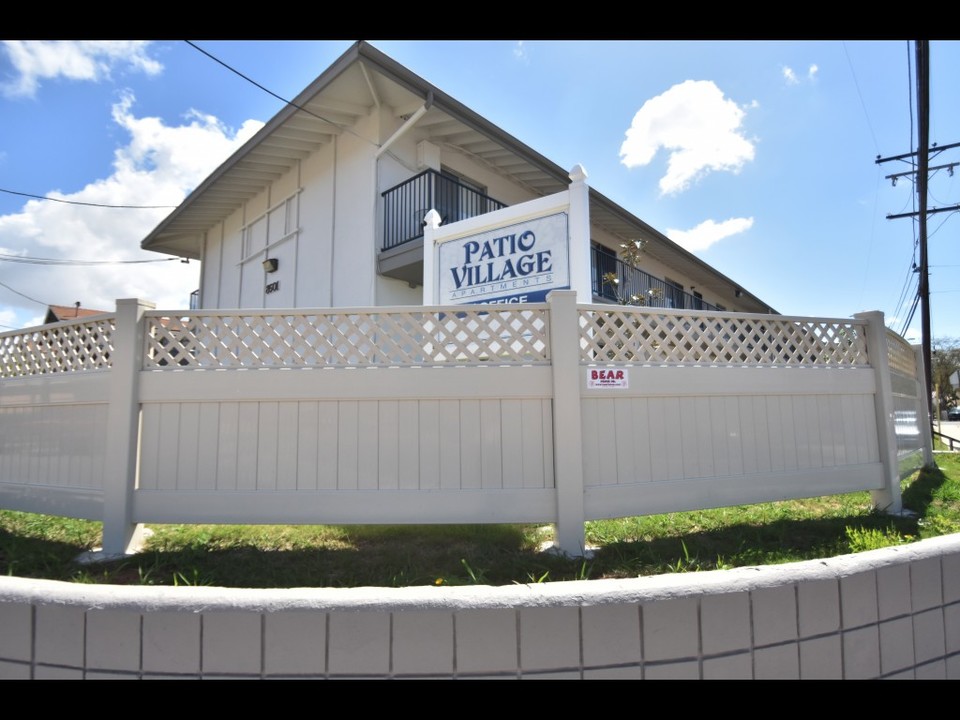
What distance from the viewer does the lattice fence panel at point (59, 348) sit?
406 centimetres

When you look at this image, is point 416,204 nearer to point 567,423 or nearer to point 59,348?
point 59,348

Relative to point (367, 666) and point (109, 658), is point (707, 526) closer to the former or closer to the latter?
point (367, 666)

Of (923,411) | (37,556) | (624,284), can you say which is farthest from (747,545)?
(624,284)

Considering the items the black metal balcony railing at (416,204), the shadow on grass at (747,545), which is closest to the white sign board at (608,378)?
the shadow on grass at (747,545)

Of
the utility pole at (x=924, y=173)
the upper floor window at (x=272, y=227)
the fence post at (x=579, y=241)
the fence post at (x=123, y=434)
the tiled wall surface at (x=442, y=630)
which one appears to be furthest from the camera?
the upper floor window at (x=272, y=227)

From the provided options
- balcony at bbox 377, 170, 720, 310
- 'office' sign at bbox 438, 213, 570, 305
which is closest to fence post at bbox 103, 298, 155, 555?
'office' sign at bbox 438, 213, 570, 305

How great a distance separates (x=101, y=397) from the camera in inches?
155

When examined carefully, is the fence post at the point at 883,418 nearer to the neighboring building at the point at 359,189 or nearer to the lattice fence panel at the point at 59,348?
the neighboring building at the point at 359,189

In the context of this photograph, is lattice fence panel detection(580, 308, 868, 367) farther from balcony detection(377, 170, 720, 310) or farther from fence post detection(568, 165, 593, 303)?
balcony detection(377, 170, 720, 310)

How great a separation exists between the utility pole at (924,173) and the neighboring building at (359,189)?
522 cm
